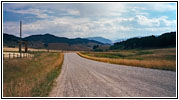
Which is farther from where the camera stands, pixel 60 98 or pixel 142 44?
pixel 142 44

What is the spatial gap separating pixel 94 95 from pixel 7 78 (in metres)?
8.53

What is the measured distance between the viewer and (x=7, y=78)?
56.4ft

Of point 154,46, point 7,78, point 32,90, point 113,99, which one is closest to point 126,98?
point 113,99

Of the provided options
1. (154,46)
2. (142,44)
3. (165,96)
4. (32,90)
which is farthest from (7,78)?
(142,44)

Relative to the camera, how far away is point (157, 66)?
82.3 feet

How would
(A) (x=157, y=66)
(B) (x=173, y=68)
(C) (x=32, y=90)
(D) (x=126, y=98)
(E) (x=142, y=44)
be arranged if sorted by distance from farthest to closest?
(E) (x=142, y=44), (A) (x=157, y=66), (B) (x=173, y=68), (C) (x=32, y=90), (D) (x=126, y=98)

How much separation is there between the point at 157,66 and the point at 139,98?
16016 millimetres

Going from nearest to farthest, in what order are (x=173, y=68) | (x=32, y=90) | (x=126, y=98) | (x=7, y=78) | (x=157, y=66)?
(x=126, y=98)
(x=32, y=90)
(x=7, y=78)
(x=173, y=68)
(x=157, y=66)

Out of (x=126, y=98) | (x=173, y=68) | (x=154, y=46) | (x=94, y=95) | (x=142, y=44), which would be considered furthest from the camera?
(x=142, y=44)

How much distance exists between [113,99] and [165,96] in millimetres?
2063

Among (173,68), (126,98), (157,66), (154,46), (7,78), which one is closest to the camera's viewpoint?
(126,98)

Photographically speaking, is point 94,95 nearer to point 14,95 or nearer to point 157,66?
point 14,95

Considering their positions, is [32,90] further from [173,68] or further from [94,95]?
[173,68]

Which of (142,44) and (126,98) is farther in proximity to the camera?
(142,44)
